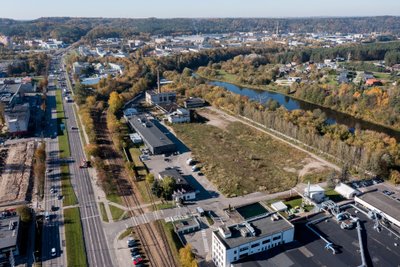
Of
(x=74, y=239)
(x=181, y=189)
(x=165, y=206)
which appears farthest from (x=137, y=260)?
(x=181, y=189)

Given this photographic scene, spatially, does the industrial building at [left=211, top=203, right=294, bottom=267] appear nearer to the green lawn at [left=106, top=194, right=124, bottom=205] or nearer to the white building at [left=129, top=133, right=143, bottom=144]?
the green lawn at [left=106, top=194, right=124, bottom=205]

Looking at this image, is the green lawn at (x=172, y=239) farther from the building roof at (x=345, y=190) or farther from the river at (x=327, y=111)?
the river at (x=327, y=111)

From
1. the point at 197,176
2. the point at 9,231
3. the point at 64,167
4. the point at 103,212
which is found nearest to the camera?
the point at 9,231

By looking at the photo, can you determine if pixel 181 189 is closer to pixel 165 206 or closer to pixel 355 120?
pixel 165 206

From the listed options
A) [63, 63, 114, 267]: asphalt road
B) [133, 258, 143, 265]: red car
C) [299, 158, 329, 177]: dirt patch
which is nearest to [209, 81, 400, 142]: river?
[299, 158, 329, 177]: dirt patch

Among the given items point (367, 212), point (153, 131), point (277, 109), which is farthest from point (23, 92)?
point (367, 212)

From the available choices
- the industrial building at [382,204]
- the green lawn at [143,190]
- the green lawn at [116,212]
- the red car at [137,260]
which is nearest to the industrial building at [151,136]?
the green lawn at [143,190]
